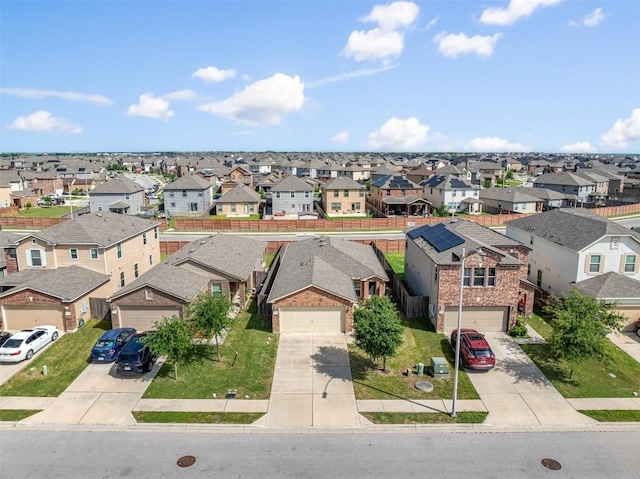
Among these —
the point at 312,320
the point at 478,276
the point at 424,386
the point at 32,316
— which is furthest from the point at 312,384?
the point at 32,316

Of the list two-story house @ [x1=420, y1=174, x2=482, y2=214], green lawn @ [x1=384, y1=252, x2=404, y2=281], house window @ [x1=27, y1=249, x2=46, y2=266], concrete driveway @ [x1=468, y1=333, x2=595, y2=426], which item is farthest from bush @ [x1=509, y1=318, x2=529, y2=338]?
two-story house @ [x1=420, y1=174, x2=482, y2=214]

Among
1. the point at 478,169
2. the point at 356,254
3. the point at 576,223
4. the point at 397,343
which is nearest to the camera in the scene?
the point at 397,343

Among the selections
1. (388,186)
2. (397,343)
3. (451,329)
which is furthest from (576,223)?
(388,186)

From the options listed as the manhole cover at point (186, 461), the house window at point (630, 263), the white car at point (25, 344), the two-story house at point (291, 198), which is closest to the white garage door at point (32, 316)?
the white car at point (25, 344)

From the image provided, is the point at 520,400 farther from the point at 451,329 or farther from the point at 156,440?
the point at 156,440

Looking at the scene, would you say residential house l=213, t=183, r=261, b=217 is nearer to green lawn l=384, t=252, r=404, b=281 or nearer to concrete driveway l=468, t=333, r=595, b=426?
green lawn l=384, t=252, r=404, b=281
